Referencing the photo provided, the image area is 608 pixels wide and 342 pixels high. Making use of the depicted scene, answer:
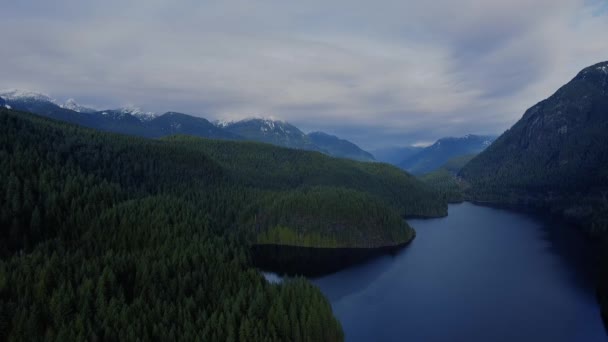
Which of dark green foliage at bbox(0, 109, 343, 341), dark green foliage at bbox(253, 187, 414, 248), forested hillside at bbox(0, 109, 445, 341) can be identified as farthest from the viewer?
dark green foliage at bbox(253, 187, 414, 248)

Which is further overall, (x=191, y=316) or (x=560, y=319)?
(x=560, y=319)

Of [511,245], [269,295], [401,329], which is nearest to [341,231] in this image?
[511,245]

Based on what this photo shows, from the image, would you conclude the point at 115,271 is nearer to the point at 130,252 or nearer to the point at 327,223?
the point at 130,252

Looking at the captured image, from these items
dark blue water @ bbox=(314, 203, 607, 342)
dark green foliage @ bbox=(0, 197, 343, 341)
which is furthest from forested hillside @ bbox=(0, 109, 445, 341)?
dark blue water @ bbox=(314, 203, 607, 342)

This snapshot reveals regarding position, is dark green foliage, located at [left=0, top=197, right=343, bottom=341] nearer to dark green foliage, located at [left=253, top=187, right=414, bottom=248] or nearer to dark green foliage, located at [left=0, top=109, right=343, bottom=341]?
dark green foliage, located at [left=0, top=109, right=343, bottom=341]

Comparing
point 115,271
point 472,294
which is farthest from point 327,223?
point 115,271

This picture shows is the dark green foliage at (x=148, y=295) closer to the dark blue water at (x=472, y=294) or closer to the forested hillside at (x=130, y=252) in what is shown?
the forested hillside at (x=130, y=252)

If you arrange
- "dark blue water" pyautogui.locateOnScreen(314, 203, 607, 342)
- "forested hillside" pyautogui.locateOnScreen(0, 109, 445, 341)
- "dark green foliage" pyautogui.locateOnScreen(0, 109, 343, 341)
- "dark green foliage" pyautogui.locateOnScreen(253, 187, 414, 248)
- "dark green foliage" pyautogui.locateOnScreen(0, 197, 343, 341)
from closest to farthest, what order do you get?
"dark green foliage" pyautogui.locateOnScreen(0, 197, 343, 341) → "dark green foliage" pyautogui.locateOnScreen(0, 109, 343, 341) → "forested hillside" pyautogui.locateOnScreen(0, 109, 445, 341) → "dark blue water" pyautogui.locateOnScreen(314, 203, 607, 342) → "dark green foliage" pyautogui.locateOnScreen(253, 187, 414, 248)

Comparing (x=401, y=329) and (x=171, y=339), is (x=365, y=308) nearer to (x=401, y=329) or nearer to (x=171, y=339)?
(x=401, y=329)
